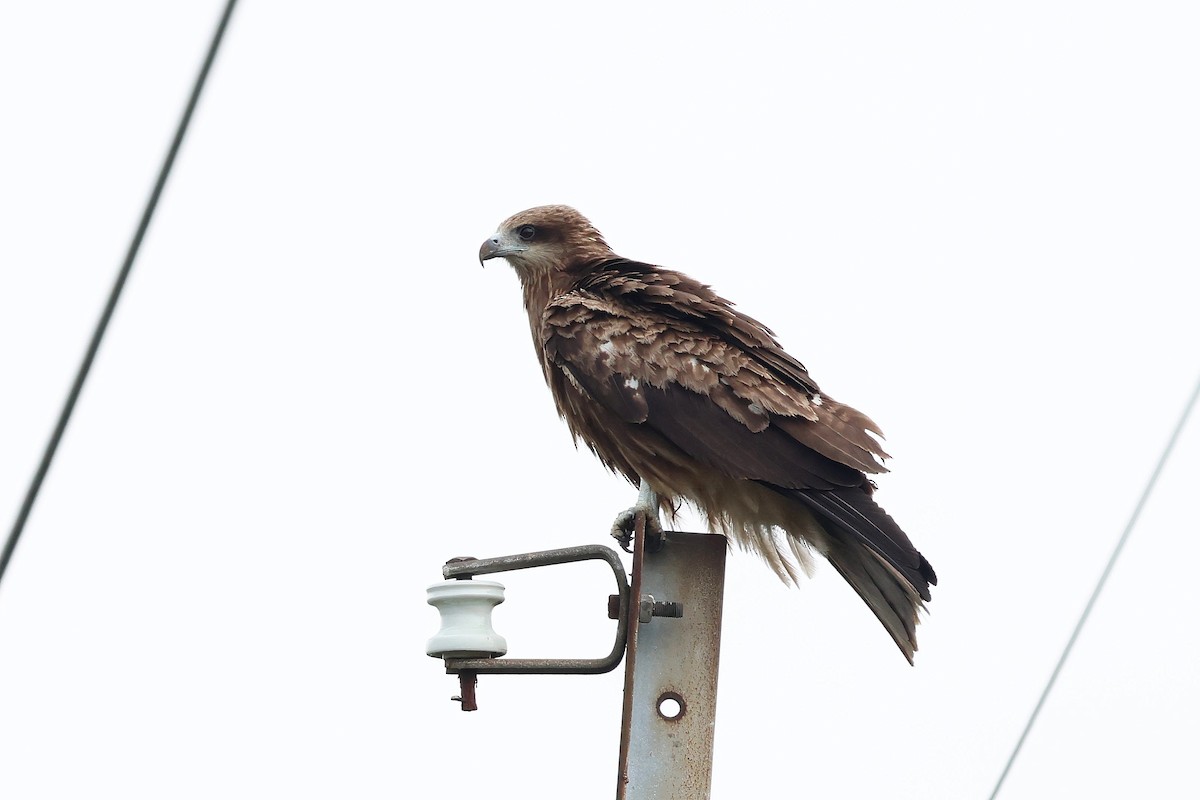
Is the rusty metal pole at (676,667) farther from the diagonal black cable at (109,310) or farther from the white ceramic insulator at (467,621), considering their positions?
the diagonal black cable at (109,310)

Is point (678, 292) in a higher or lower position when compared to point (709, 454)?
higher

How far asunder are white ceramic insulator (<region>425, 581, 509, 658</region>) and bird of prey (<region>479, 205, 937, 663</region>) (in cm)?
109

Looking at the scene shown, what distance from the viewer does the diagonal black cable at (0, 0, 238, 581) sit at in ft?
10.0

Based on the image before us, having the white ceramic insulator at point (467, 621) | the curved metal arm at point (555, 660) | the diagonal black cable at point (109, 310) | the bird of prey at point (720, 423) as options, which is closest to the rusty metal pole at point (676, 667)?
the curved metal arm at point (555, 660)

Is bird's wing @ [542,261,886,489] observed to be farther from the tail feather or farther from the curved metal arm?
the curved metal arm

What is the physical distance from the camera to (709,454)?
4.57 metres

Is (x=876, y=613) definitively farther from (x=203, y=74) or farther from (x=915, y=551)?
(x=203, y=74)

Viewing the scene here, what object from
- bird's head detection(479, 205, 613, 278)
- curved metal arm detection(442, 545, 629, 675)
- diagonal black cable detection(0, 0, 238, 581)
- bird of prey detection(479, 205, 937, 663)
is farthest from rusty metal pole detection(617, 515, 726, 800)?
bird's head detection(479, 205, 613, 278)

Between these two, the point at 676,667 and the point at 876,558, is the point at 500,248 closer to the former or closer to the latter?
the point at 876,558

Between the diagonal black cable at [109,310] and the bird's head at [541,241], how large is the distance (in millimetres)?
2770

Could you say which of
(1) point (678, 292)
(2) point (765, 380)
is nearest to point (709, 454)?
(2) point (765, 380)

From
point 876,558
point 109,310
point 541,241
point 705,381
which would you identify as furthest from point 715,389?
point 109,310

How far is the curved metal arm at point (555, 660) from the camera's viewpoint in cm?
359

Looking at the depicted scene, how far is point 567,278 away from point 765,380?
116 centimetres
